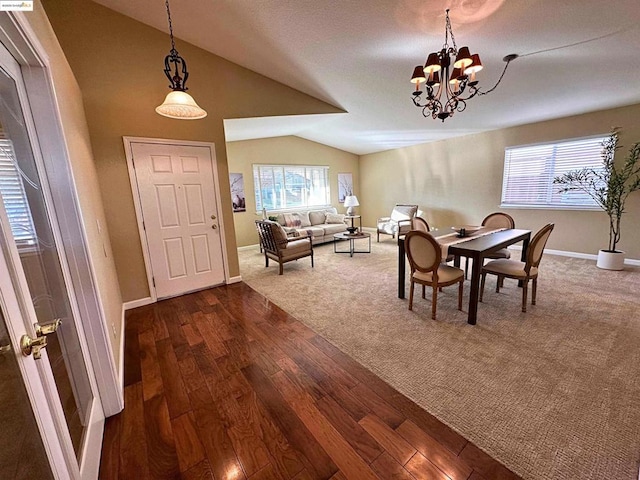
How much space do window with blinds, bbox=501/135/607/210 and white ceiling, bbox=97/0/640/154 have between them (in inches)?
23.0

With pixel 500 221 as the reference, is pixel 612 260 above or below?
below

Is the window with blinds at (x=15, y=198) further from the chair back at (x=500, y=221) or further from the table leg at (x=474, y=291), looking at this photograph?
the chair back at (x=500, y=221)

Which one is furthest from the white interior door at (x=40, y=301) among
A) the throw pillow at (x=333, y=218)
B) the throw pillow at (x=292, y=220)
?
the throw pillow at (x=333, y=218)

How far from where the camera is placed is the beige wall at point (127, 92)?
2654 millimetres

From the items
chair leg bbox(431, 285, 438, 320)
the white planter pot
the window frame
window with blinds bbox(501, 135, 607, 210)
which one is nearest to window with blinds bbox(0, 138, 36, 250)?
chair leg bbox(431, 285, 438, 320)

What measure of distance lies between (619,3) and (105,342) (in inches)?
172

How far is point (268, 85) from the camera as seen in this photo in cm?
378

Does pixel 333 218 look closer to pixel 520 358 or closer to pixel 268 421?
pixel 520 358

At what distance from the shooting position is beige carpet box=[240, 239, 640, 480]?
52.9 inches

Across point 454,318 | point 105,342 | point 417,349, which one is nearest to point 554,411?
point 417,349

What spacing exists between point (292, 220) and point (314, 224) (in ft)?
2.24

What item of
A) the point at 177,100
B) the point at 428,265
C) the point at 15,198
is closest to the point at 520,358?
the point at 428,265

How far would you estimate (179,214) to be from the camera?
3.38 meters

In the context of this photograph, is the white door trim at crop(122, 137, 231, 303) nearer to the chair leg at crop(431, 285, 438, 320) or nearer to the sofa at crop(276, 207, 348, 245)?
the sofa at crop(276, 207, 348, 245)
